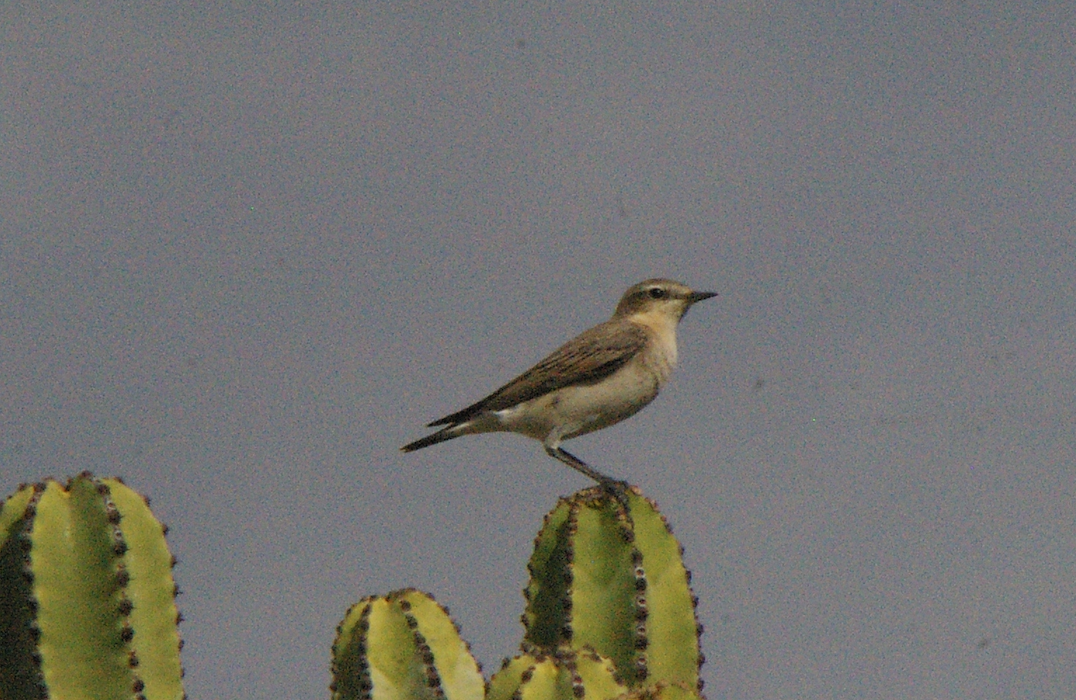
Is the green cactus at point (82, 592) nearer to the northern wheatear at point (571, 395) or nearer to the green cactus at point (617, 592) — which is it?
the green cactus at point (617, 592)

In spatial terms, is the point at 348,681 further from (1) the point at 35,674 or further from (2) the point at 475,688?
(1) the point at 35,674

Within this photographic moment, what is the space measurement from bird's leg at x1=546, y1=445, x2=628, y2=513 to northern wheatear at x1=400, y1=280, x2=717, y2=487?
1cm

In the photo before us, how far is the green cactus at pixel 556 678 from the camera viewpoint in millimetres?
6285

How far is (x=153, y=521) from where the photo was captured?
23.8 feet

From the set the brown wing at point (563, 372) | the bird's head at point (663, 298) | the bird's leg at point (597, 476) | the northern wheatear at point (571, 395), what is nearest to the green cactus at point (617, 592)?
the bird's leg at point (597, 476)

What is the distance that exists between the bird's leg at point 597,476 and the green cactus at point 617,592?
0.08ft

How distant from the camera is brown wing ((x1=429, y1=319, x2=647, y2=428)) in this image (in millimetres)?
12227

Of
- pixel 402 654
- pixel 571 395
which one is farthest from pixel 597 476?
pixel 402 654

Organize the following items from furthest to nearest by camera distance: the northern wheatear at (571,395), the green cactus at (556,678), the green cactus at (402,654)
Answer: the northern wheatear at (571,395) → the green cactus at (402,654) → the green cactus at (556,678)

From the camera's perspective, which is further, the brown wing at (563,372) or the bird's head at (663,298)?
the bird's head at (663,298)

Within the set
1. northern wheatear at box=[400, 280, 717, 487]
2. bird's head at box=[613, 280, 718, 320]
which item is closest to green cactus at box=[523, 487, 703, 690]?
northern wheatear at box=[400, 280, 717, 487]

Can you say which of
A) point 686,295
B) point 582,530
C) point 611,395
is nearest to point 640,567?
point 582,530

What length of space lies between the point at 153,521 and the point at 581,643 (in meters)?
1.99

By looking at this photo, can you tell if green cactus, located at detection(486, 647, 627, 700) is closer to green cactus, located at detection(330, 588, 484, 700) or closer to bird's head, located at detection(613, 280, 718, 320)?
green cactus, located at detection(330, 588, 484, 700)
